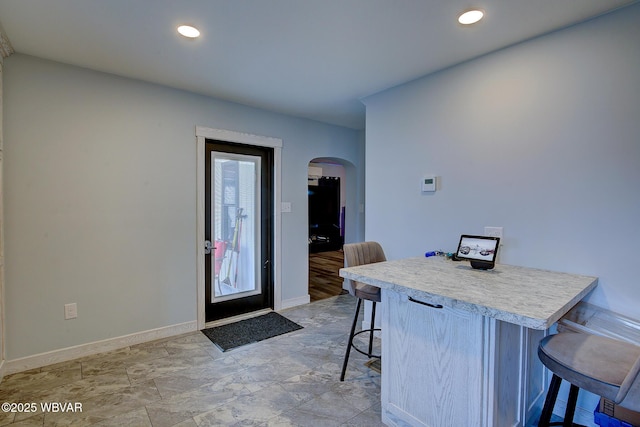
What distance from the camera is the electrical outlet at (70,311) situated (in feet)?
8.41

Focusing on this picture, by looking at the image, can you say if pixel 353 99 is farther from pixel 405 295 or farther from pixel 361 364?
pixel 361 364

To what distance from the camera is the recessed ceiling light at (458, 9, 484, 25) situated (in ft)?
6.01

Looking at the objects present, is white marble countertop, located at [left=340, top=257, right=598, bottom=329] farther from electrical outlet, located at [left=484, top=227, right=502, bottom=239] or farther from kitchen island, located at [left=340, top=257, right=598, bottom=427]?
electrical outlet, located at [left=484, top=227, right=502, bottom=239]

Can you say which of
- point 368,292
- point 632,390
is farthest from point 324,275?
point 632,390

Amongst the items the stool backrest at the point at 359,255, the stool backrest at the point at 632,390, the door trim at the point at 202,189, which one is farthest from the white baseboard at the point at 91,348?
the stool backrest at the point at 632,390

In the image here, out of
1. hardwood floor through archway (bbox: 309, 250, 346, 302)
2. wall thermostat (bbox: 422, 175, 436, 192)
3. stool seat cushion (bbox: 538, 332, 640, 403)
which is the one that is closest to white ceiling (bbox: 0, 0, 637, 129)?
wall thermostat (bbox: 422, 175, 436, 192)

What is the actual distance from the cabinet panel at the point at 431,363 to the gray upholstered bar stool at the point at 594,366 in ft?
1.01

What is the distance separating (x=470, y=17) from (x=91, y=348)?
384cm

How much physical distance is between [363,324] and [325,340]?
0.51 meters

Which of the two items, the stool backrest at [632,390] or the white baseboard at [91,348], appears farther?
the white baseboard at [91,348]

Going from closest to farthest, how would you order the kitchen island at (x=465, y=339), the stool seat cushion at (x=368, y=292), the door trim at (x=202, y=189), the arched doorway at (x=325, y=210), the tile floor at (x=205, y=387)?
the kitchen island at (x=465, y=339) → the tile floor at (x=205, y=387) → the stool seat cushion at (x=368, y=292) → the door trim at (x=202, y=189) → the arched doorway at (x=325, y=210)

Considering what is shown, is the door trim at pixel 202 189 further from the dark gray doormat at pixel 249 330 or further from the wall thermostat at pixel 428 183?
the wall thermostat at pixel 428 183

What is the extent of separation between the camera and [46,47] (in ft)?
7.41

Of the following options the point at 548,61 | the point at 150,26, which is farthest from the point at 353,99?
the point at 150,26
